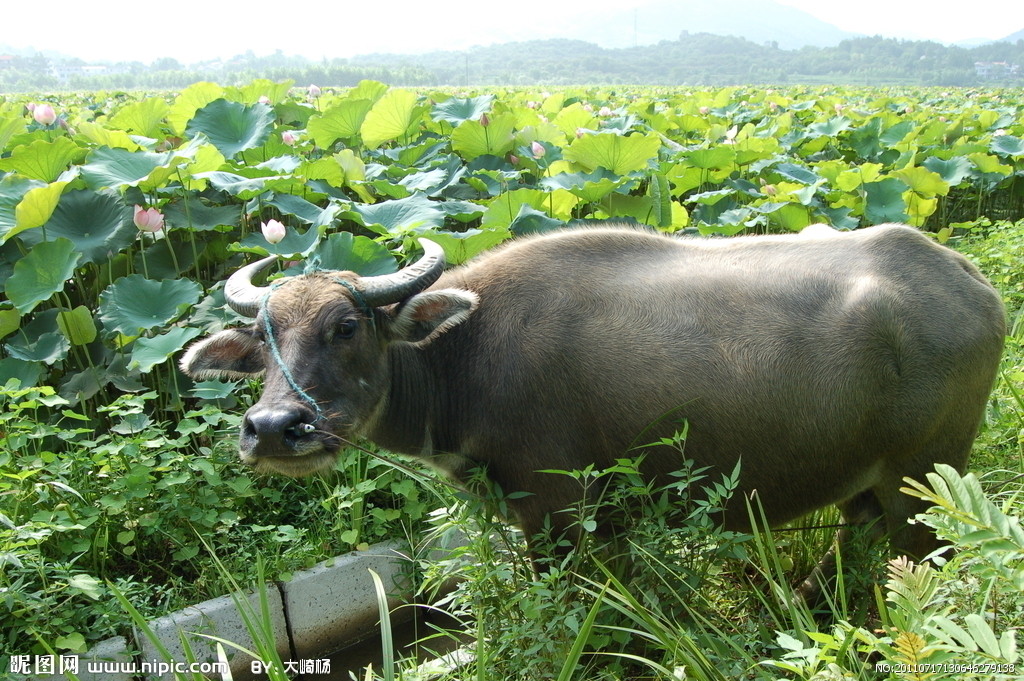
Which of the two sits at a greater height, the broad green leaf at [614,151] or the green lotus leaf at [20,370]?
the broad green leaf at [614,151]

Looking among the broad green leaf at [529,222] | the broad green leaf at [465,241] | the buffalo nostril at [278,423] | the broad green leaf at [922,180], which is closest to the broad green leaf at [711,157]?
the broad green leaf at [922,180]

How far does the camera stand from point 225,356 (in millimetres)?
3162

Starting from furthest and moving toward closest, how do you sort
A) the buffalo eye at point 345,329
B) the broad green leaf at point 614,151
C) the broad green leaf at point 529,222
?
the broad green leaf at point 614,151
the broad green leaf at point 529,222
the buffalo eye at point 345,329

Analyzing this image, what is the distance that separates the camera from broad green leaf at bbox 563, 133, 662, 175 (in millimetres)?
5051

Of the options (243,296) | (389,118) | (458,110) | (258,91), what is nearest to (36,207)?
(243,296)

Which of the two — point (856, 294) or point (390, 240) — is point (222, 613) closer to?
point (390, 240)

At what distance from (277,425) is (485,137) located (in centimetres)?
394

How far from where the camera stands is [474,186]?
5.75m

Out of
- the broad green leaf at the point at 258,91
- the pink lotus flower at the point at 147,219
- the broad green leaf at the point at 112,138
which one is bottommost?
the pink lotus flower at the point at 147,219

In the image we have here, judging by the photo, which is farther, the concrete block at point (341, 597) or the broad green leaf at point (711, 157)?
the broad green leaf at point (711, 157)

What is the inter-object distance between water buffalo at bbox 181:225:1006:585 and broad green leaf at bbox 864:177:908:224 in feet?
10.7

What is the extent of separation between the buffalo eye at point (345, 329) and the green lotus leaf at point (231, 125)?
3333 millimetres

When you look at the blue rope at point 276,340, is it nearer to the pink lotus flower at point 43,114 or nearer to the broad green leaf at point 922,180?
the pink lotus flower at point 43,114

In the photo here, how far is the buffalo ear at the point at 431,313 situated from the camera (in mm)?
2945
